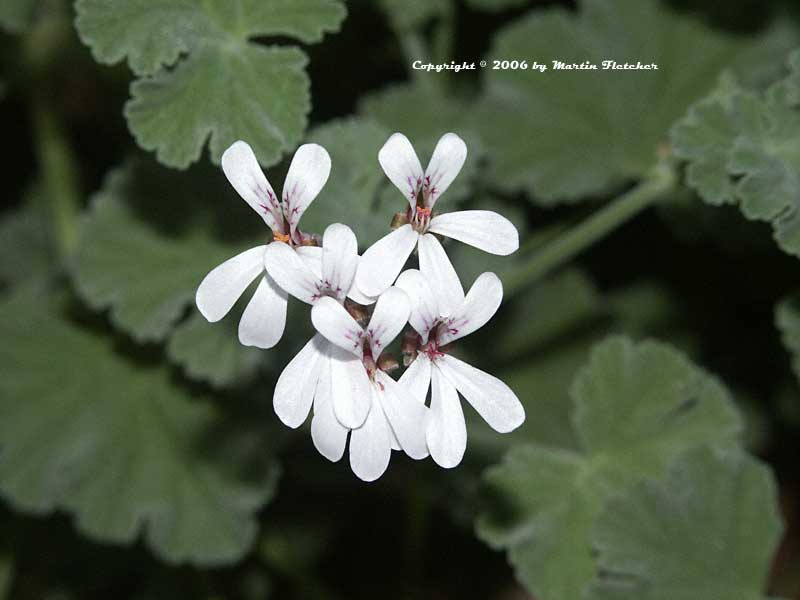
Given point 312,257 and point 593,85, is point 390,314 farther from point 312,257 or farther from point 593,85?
point 593,85

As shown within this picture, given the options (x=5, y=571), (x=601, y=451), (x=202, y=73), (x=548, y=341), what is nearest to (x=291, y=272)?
(x=202, y=73)

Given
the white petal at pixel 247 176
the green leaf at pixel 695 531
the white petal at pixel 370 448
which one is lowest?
the green leaf at pixel 695 531

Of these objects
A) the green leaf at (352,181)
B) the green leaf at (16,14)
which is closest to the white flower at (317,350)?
the green leaf at (352,181)

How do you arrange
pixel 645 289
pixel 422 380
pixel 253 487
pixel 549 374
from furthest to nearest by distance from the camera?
pixel 645 289 → pixel 549 374 → pixel 253 487 → pixel 422 380

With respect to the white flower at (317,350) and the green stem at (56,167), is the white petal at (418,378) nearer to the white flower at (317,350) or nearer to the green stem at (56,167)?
the white flower at (317,350)

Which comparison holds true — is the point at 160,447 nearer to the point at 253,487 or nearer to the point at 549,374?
the point at 253,487

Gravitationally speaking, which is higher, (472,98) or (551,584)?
(472,98)

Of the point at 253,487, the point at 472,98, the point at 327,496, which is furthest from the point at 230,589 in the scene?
the point at 472,98
